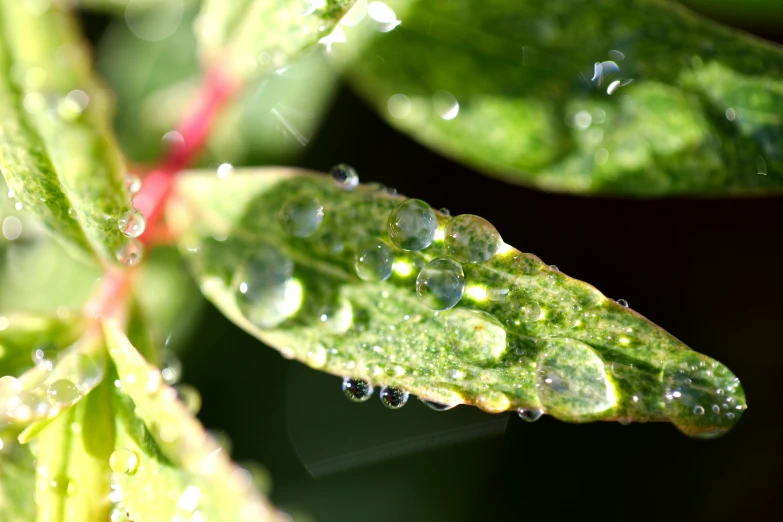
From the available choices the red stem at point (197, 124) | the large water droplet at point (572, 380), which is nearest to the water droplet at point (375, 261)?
the large water droplet at point (572, 380)

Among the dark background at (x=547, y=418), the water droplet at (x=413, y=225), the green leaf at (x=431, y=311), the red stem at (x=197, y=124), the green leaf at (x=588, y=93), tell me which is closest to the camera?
the green leaf at (x=431, y=311)

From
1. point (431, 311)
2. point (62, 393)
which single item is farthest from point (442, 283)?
point (62, 393)

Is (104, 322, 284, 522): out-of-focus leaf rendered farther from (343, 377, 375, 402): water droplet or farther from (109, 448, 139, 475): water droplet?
(343, 377, 375, 402): water droplet

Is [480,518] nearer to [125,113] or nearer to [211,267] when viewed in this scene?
[211,267]

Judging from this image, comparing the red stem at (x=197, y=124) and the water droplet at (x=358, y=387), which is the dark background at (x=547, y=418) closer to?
the red stem at (x=197, y=124)

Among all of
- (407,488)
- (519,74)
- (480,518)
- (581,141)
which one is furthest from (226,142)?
(480,518)

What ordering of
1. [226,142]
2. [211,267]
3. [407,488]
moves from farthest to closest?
[407,488], [226,142], [211,267]

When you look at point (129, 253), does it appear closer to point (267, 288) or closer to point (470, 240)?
point (267, 288)
